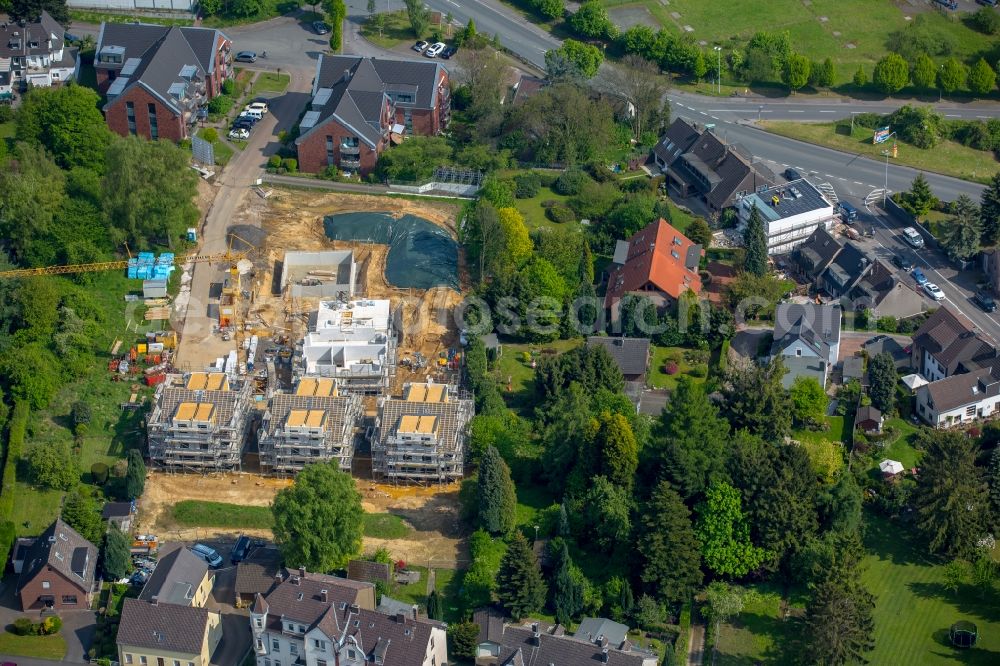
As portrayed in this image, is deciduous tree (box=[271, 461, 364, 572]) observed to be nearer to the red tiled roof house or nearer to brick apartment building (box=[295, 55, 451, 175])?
the red tiled roof house

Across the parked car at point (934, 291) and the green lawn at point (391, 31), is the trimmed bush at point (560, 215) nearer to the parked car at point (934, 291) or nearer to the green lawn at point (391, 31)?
the parked car at point (934, 291)

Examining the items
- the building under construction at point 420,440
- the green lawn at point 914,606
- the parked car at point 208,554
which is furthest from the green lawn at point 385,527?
the green lawn at point 914,606

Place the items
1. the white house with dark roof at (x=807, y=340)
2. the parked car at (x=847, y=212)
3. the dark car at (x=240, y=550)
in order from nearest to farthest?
the dark car at (x=240, y=550) < the white house with dark roof at (x=807, y=340) < the parked car at (x=847, y=212)

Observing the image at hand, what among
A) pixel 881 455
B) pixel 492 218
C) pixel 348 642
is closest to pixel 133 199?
pixel 492 218

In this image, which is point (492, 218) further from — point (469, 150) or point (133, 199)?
point (133, 199)

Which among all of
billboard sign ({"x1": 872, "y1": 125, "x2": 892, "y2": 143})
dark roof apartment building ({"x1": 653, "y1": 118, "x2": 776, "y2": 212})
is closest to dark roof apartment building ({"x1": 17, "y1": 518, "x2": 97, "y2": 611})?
dark roof apartment building ({"x1": 653, "y1": 118, "x2": 776, "y2": 212})
